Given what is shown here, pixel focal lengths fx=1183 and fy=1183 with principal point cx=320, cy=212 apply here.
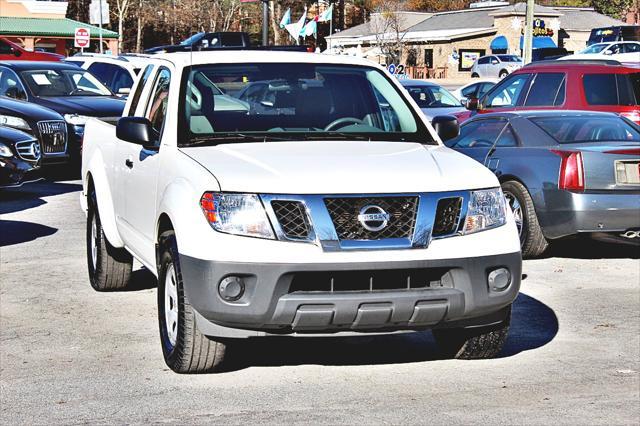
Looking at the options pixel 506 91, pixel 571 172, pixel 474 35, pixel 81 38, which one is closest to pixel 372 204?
pixel 571 172

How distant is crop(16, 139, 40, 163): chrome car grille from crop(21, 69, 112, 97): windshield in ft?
16.4

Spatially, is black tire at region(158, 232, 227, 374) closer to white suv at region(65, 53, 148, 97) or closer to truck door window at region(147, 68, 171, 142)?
truck door window at region(147, 68, 171, 142)

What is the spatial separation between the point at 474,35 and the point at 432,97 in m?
63.9

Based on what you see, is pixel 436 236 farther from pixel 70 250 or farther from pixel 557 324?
pixel 70 250

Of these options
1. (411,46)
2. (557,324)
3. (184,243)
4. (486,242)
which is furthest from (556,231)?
(411,46)

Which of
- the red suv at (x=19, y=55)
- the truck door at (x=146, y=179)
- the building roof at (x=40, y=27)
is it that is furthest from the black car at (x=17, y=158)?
the building roof at (x=40, y=27)

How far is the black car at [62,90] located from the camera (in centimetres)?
1966

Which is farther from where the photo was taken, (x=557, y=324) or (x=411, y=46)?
(x=411, y=46)

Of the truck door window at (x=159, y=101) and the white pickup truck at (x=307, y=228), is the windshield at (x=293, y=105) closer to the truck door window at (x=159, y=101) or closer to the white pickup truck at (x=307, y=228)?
the white pickup truck at (x=307, y=228)

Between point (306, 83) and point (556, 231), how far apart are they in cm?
410

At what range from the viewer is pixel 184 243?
20.4 feet

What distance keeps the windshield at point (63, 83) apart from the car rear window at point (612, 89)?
925 centimetres

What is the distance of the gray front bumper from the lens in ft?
19.5

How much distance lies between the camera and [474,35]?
86125 millimetres
